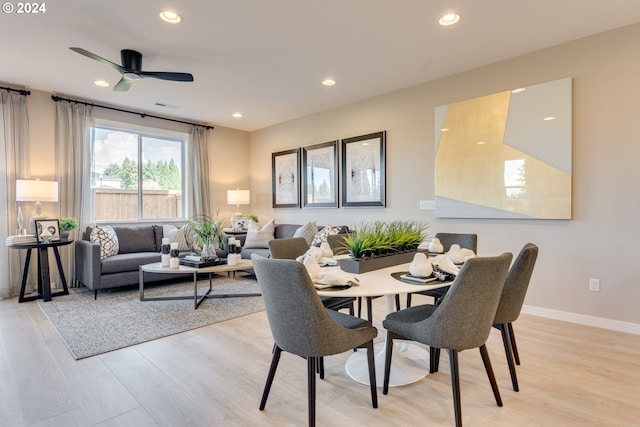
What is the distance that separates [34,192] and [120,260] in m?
1.21

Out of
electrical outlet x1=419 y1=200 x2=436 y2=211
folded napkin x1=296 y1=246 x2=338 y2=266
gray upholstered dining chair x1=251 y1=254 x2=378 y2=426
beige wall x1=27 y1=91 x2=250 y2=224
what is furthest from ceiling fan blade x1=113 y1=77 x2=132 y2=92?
electrical outlet x1=419 y1=200 x2=436 y2=211

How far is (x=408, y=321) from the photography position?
188 centimetres

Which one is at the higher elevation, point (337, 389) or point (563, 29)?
point (563, 29)

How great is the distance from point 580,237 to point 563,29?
73.3 inches

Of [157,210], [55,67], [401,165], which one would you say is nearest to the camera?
[55,67]

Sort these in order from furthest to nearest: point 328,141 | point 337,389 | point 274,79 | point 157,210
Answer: point 157,210
point 328,141
point 274,79
point 337,389

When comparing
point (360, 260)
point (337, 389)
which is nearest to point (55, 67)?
point (360, 260)

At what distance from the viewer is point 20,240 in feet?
12.7

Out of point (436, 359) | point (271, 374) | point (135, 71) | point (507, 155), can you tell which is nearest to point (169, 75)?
point (135, 71)

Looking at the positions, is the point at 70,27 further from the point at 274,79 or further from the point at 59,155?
the point at 59,155

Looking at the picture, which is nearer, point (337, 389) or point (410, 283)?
point (410, 283)

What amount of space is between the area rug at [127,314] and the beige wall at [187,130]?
157 cm

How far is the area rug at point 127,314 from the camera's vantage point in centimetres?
276

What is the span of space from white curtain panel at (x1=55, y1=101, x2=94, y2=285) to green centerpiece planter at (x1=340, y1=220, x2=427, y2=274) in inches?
167
